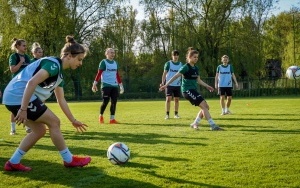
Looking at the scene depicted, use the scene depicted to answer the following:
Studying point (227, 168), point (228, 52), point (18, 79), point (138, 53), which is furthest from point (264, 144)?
point (138, 53)

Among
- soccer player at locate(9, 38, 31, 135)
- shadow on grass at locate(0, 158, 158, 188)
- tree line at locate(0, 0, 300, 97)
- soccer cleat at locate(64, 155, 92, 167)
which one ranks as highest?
tree line at locate(0, 0, 300, 97)

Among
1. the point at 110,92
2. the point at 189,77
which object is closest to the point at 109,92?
the point at 110,92

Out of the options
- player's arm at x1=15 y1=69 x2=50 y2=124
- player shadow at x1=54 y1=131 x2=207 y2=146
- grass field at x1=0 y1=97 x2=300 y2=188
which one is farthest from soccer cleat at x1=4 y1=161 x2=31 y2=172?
player shadow at x1=54 y1=131 x2=207 y2=146

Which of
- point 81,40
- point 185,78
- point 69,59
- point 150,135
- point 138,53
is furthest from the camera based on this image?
point 138,53

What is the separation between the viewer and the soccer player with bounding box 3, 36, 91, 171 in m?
4.52

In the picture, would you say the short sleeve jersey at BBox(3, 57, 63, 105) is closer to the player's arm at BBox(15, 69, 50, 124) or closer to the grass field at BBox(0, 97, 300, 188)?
the player's arm at BBox(15, 69, 50, 124)

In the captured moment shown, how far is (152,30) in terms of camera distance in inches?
1597

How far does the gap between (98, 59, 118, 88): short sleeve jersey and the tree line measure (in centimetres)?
2484

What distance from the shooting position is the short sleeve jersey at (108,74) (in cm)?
1185

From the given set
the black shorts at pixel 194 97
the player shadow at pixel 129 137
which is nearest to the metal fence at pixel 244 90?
the black shorts at pixel 194 97

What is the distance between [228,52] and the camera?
39.0 metres

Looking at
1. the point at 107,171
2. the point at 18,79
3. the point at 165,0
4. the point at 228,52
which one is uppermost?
the point at 165,0

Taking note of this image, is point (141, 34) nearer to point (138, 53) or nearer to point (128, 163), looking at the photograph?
point (138, 53)

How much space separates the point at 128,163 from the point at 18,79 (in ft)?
6.39
